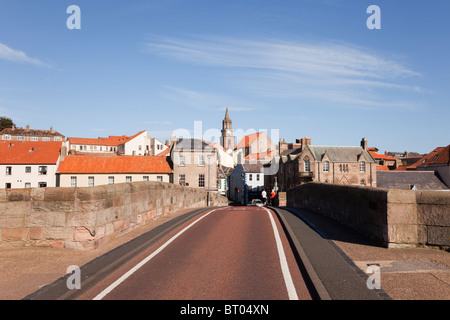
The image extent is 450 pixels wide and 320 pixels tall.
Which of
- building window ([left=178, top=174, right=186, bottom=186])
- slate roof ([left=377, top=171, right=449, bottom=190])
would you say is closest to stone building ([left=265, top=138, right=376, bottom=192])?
slate roof ([left=377, top=171, right=449, bottom=190])

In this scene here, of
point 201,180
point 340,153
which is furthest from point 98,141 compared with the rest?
point 340,153

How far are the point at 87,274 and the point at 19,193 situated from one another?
11.6 ft

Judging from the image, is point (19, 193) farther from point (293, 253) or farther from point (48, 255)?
point (293, 253)

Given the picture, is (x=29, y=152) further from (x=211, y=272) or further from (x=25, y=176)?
A: (x=211, y=272)

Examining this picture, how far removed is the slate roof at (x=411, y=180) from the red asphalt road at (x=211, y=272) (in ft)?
200

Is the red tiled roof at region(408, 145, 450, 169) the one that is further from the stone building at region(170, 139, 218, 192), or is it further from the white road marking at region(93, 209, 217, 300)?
the white road marking at region(93, 209, 217, 300)

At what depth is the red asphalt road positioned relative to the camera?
5.78 meters

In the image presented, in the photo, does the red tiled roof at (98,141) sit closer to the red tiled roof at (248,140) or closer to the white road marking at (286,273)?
the red tiled roof at (248,140)

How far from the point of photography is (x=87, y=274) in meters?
6.84

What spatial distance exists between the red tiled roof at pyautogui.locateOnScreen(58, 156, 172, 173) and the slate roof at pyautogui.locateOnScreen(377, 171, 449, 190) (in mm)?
42514

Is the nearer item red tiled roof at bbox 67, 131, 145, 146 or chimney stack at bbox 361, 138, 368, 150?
chimney stack at bbox 361, 138, 368, 150

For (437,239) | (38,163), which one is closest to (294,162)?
(38,163)

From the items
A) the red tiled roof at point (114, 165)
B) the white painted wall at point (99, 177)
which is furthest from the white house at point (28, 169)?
the white painted wall at point (99, 177)
